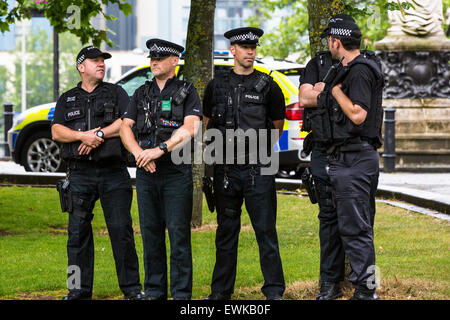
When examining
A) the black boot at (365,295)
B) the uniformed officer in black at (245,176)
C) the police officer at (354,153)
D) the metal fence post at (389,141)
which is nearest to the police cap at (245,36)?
the uniformed officer in black at (245,176)

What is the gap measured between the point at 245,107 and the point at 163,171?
29.8 inches

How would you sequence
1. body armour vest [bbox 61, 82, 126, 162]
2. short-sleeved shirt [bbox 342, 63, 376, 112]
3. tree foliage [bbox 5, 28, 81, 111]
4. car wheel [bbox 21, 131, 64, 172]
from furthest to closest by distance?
tree foliage [bbox 5, 28, 81, 111]
car wheel [bbox 21, 131, 64, 172]
body armour vest [bbox 61, 82, 126, 162]
short-sleeved shirt [bbox 342, 63, 376, 112]

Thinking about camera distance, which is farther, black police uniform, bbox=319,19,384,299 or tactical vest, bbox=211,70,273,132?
tactical vest, bbox=211,70,273,132

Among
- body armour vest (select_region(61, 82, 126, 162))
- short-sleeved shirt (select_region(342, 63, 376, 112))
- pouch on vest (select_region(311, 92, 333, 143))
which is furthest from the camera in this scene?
body armour vest (select_region(61, 82, 126, 162))

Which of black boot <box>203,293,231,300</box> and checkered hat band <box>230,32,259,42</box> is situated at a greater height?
checkered hat band <box>230,32,259,42</box>

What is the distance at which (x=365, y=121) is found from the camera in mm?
6145

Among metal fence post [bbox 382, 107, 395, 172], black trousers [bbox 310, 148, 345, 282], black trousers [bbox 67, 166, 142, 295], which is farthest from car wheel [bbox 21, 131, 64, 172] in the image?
black trousers [bbox 310, 148, 345, 282]

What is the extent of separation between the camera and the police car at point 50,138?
1386cm

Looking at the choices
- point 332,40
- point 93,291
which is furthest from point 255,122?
point 93,291

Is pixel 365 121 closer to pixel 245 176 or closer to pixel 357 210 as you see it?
pixel 357 210

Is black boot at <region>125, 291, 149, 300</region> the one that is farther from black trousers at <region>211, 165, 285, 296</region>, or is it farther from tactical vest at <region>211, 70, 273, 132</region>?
tactical vest at <region>211, 70, 273, 132</region>

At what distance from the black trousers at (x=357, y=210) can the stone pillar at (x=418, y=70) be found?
12.8m

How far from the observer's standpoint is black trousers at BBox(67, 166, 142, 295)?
6828 mm

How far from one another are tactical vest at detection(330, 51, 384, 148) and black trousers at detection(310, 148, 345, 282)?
1.43 ft
